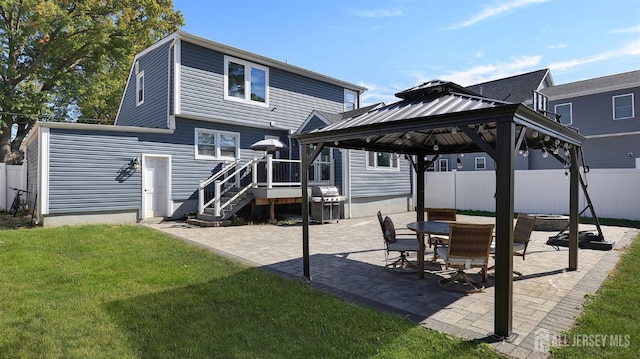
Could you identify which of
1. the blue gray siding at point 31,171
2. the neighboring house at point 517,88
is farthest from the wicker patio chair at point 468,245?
the neighboring house at point 517,88

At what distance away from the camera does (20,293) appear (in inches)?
186

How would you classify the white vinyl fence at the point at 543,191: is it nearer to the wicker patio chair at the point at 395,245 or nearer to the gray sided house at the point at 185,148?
the gray sided house at the point at 185,148

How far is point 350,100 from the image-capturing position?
60.0 ft

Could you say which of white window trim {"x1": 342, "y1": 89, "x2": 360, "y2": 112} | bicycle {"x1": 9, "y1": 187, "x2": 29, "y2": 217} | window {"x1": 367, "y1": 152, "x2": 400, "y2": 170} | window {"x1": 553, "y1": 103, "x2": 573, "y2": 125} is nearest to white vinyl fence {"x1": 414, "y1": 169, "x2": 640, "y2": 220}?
A: window {"x1": 367, "y1": 152, "x2": 400, "y2": 170}

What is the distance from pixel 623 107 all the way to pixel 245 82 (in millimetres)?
19709

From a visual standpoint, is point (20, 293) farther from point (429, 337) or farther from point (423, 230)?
point (423, 230)

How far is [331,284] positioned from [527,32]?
7444 millimetres

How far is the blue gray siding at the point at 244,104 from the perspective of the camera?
12672mm

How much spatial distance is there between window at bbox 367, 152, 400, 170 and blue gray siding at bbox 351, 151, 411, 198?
230mm

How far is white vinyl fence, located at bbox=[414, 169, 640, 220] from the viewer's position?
12.4m

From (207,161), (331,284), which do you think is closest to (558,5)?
(331,284)

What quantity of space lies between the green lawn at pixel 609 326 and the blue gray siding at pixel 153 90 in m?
13.0

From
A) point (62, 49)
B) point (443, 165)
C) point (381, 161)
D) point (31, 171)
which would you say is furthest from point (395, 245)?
point (443, 165)

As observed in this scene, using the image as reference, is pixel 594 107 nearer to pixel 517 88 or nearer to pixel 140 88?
pixel 517 88
